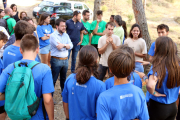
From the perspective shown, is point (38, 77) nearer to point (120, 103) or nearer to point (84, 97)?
point (84, 97)

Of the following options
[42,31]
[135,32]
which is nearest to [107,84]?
[135,32]

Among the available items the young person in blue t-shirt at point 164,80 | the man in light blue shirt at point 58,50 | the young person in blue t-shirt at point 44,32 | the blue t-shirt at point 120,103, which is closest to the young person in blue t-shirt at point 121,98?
the blue t-shirt at point 120,103

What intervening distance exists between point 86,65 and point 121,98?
70 cm

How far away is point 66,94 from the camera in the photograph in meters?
2.26

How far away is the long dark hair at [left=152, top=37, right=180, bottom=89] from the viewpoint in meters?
2.27

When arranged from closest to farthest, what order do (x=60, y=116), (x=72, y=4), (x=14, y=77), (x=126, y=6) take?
(x=14, y=77) → (x=60, y=116) → (x=72, y=4) → (x=126, y=6)

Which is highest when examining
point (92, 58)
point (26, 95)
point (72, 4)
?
point (72, 4)

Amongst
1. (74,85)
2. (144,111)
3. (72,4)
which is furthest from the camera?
(72,4)

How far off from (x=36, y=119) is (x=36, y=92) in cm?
34

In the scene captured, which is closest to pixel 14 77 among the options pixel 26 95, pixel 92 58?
pixel 26 95

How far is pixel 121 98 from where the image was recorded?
1629 mm

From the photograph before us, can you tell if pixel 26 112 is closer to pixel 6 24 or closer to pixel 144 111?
pixel 144 111

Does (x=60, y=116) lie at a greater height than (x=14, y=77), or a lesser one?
lesser

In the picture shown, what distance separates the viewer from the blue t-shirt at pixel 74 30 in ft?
18.5
